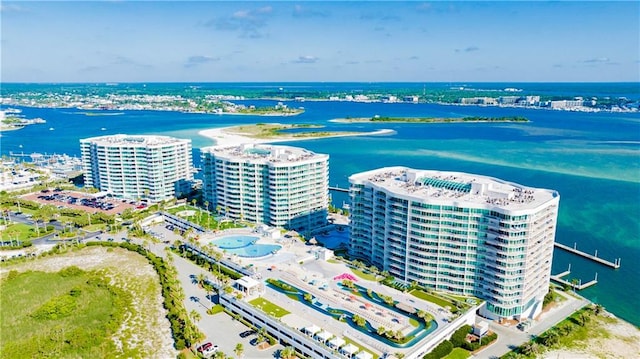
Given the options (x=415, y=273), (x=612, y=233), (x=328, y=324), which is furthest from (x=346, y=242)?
(x=612, y=233)

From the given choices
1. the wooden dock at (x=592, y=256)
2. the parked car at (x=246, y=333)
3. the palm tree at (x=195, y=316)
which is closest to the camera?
the parked car at (x=246, y=333)

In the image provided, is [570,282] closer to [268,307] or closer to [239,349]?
[268,307]

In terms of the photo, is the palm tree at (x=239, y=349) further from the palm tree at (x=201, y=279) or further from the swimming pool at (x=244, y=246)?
the swimming pool at (x=244, y=246)

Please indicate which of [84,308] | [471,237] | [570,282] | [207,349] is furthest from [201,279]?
[570,282]

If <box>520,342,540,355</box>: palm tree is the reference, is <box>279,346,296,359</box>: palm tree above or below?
above

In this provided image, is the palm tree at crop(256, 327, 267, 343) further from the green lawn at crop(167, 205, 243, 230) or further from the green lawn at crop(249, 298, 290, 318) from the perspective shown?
the green lawn at crop(167, 205, 243, 230)

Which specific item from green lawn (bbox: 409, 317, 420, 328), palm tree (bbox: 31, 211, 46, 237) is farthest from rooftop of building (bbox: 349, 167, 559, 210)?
palm tree (bbox: 31, 211, 46, 237)

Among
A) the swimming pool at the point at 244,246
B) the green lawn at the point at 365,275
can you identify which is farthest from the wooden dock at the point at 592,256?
the swimming pool at the point at 244,246
